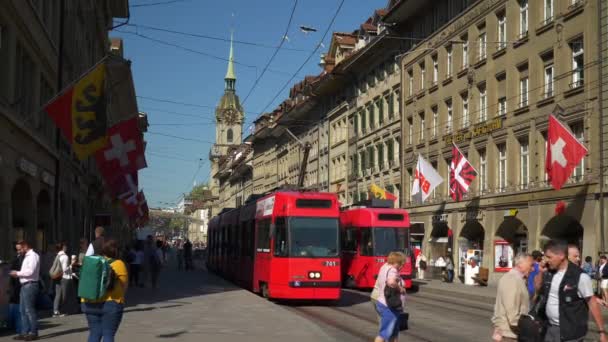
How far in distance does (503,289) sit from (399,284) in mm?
2778

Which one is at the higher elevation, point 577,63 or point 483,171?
point 577,63

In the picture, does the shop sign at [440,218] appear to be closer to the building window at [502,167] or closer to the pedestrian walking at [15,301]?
the building window at [502,167]

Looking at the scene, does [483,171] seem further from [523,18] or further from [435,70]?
[435,70]

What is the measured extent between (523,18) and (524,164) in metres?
6.23

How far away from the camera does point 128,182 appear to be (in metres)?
34.8

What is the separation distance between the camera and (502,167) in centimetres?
3806

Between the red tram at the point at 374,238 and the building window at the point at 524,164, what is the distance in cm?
749

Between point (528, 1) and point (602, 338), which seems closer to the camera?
point (602, 338)

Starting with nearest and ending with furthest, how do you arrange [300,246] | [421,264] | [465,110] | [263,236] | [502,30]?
1. [300,246]
2. [263,236]
3. [502,30]
4. [465,110]
5. [421,264]

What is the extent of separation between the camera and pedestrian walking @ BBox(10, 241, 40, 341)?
13.5m

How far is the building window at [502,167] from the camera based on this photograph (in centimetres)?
3753

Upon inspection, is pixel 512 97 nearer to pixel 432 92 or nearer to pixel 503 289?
pixel 432 92

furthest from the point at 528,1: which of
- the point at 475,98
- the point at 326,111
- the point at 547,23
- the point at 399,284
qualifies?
the point at 326,111

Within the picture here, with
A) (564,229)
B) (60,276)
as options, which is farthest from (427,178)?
(60,276)
